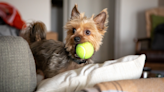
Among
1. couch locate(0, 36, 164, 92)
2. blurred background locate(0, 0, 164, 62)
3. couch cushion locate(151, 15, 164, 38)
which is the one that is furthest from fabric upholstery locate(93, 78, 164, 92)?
couch cushion locate(151, 15, 164, 38)

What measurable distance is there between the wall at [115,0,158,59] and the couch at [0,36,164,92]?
3.60m

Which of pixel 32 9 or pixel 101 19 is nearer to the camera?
pixel 101 19

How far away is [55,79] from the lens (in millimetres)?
601

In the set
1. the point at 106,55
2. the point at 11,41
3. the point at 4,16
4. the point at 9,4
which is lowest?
the point at 106,55

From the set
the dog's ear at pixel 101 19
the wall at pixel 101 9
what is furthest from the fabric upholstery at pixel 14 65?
the wall at pixel 101 9

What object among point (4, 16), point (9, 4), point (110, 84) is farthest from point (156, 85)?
point (9, 4)

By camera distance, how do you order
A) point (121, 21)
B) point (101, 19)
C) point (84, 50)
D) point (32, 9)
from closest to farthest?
point (84, 50), point (101, 19), point (32, 9), point (121, 21)

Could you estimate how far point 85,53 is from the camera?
3.52ft

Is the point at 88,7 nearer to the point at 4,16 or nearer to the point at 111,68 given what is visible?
the point at 4,16

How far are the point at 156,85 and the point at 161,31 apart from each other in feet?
10.3

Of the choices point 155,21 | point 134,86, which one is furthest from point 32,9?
point 134,86

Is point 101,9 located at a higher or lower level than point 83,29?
higher

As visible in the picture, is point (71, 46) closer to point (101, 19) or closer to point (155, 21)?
point (101, 19)

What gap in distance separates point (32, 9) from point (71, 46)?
227 centimetres
